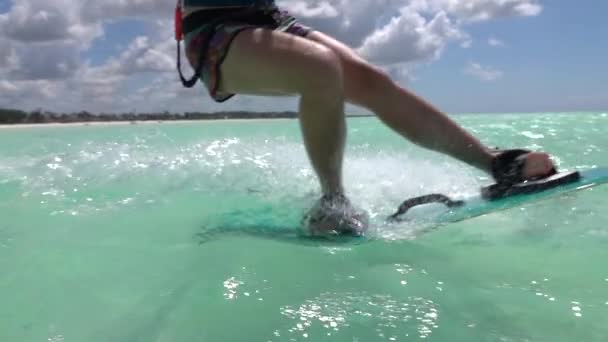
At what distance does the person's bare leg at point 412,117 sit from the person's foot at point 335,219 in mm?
483

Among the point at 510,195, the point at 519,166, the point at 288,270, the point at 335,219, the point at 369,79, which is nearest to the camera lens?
the point at 288,270

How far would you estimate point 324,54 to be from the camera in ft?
7.73

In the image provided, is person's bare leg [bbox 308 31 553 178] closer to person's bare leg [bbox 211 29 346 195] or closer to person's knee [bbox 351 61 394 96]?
person's knee [bbox 351 61 394 96]

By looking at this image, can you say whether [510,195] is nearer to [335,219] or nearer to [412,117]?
[412,117]

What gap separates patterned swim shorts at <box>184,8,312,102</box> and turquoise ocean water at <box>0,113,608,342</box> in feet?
2.17

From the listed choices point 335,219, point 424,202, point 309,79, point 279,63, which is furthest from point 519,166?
point 279,63

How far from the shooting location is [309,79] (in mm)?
2346

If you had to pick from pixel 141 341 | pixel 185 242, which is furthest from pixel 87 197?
pixel 141 341

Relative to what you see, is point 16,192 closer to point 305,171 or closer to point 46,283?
point 305,171

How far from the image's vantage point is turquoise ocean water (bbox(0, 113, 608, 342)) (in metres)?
1.42

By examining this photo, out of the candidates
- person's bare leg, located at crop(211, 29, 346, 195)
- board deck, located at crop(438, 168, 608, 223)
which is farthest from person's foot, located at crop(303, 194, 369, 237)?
board deck, located at crop(438, 168, 608, 223)

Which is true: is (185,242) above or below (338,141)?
below

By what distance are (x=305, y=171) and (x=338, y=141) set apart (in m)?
1.58

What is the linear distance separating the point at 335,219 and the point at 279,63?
26.1 inches
